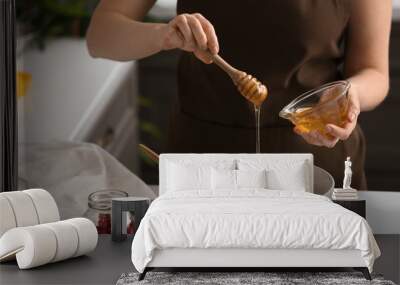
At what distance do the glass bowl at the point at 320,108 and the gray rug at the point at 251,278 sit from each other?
97cm

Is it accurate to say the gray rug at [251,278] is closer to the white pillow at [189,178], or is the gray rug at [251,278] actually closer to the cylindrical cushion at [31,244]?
the cylindrical cushion at [31,244]

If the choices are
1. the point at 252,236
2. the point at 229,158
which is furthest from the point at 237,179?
the point at 252,236

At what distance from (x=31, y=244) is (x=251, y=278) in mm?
1176

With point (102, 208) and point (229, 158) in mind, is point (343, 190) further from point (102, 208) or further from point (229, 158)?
point (102, 208)

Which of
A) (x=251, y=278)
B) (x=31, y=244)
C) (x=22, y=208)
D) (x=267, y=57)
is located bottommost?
(x=251, y=278)

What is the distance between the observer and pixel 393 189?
5.67 metres

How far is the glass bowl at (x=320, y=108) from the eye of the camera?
5109 millimetres

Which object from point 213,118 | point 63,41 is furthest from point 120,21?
point 213,118

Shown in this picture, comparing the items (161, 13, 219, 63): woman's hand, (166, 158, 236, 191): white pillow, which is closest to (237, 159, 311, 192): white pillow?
(166, 158, 236, 191): white pillow

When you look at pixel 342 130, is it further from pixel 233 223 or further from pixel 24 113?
pixel 24 113

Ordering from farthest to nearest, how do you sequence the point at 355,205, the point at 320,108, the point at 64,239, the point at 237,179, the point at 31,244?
1. the point at 355,205
2. the point at 237,179
3. the point at 320,108
4. the point at 64,239
5. the point at 31,244

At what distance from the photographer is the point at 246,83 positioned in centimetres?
551

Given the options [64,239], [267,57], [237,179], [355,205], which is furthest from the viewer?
[267,57]

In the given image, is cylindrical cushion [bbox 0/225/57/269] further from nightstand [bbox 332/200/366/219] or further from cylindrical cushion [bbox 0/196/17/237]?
nightstand [bbox 332/200/366/219]
